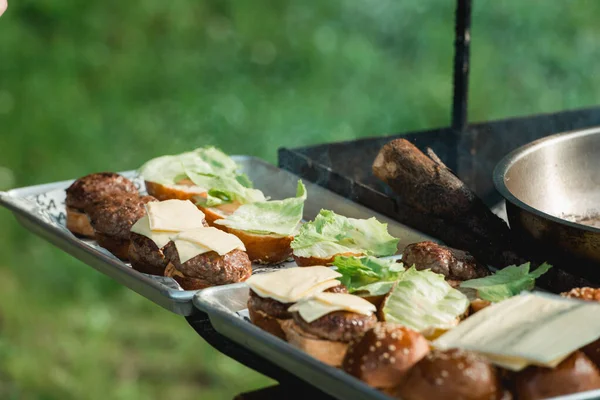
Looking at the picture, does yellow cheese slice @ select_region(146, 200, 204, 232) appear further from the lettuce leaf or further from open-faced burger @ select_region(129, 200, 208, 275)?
the lettuce leaf

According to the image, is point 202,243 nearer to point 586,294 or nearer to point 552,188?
point 586,294

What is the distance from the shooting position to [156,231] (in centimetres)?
258

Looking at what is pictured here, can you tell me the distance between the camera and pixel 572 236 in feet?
7.50

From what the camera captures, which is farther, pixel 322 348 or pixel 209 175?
pixel 209 175

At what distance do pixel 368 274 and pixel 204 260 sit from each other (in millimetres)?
437

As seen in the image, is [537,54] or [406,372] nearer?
[406,372]

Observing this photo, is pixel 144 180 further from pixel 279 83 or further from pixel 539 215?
pixel 279 83

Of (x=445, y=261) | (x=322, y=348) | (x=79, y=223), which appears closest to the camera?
(x=322, y=348)

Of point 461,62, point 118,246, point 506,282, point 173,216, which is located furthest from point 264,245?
point 461,62

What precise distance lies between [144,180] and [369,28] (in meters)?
3.85

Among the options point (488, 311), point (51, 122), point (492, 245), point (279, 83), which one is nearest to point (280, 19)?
point (279, 83)

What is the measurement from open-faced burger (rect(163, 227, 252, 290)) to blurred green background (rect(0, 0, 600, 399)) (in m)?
3.06

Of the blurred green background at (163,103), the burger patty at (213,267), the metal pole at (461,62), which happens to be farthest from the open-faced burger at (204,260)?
the blurred green background at (163,103)

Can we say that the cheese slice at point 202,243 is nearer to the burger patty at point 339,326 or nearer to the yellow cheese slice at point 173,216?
the yellow cheese slice at point 173,216
